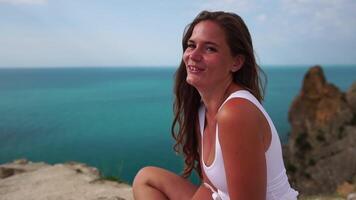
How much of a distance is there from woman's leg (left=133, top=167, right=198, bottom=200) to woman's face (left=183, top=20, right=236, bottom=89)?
1.07 m

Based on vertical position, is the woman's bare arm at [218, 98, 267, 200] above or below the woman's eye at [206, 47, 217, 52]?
below

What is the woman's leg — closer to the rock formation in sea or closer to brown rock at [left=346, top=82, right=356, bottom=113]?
the rock formation in sea

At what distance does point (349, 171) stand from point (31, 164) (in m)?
28.0

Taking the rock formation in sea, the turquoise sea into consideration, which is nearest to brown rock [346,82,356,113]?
the rock formation in sea

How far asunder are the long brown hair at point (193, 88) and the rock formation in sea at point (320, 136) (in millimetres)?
31383

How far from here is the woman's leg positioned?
3.25m

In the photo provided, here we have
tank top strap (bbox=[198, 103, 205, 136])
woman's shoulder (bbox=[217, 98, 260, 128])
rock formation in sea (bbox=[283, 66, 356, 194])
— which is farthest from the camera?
rock formation in sea (bbox=[283, 66, 356, 194])

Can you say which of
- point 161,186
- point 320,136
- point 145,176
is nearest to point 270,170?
point 161,186

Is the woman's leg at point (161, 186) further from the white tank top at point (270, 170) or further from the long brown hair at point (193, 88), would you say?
the white tank top at point (270, 170)

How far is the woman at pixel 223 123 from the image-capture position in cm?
213

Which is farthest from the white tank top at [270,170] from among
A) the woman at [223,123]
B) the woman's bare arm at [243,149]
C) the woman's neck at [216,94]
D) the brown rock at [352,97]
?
the brown rock at [352,97]

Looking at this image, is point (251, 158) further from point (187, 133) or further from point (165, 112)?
point (165, 112)

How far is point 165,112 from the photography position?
7994 cm

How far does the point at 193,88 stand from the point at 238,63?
0.63 metres
